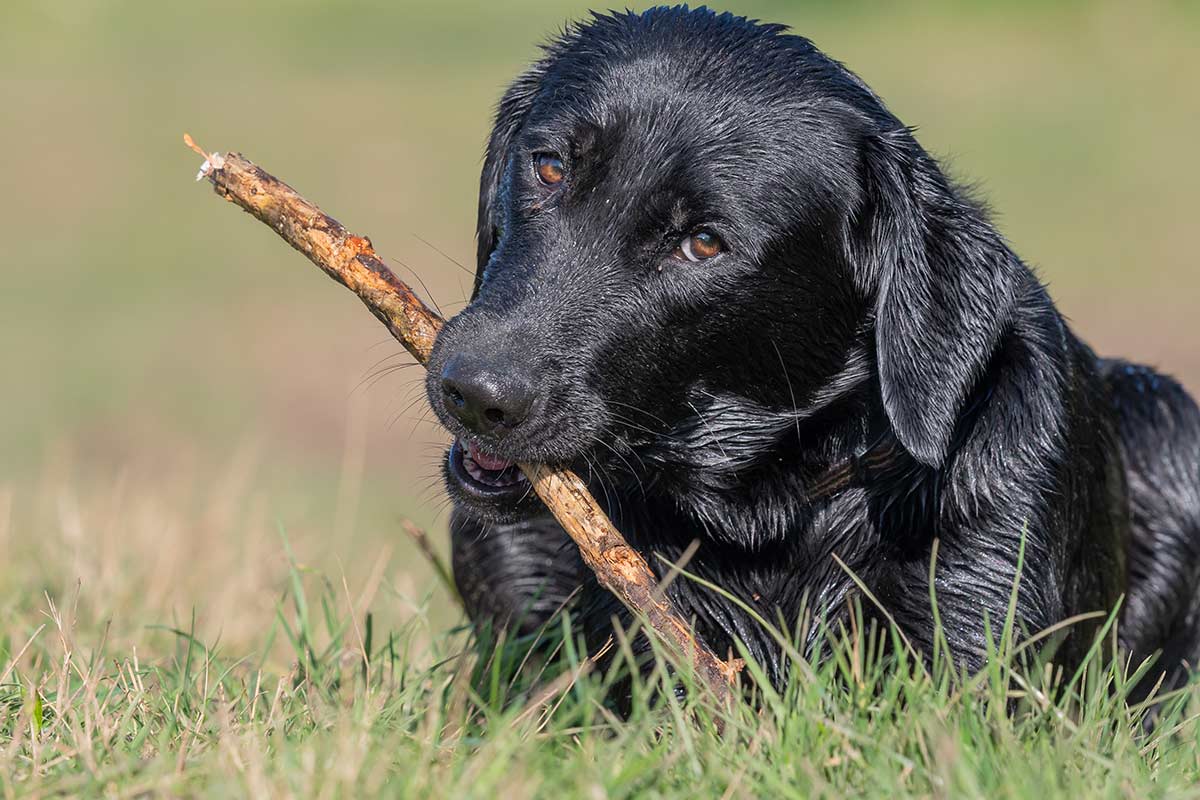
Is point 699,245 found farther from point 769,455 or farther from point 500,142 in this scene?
point 500,142

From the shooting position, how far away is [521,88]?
13.6 ft

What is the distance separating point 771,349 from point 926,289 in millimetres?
376

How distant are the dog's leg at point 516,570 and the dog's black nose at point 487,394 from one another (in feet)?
3.13

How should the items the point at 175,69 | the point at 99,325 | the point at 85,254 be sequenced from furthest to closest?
the point at 175,69 < the point at 85,254 < the point at 99,325

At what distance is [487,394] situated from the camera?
10.1 ft

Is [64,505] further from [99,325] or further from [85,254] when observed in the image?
[85,254]

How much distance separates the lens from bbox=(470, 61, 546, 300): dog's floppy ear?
404cm

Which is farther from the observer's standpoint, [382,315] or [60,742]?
[382,315]

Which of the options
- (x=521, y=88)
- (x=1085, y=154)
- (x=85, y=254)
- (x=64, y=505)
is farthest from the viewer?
(x=1085, y=154)

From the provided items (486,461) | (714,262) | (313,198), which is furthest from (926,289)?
(313,198)

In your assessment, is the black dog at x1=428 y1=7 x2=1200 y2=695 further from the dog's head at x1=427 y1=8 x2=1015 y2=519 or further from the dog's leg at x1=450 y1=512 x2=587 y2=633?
the dog's leg at x1=450 y1=512 x2=587 y2=633

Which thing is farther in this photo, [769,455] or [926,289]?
[769,455]

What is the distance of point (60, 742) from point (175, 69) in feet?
60.2

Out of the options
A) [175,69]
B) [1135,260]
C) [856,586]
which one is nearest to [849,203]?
[856,586]
